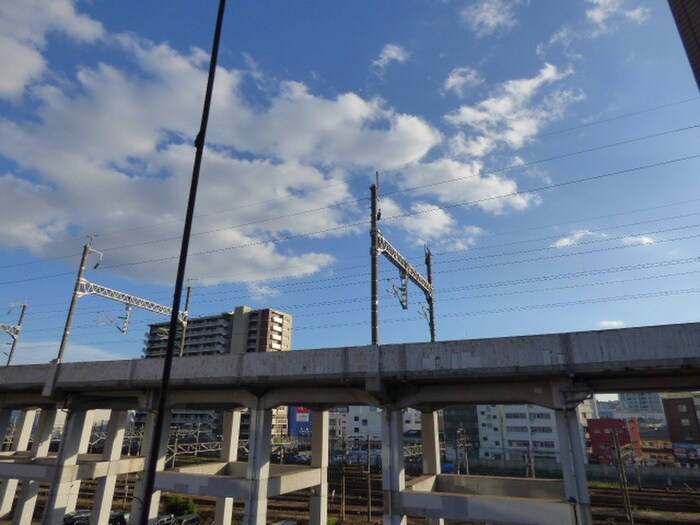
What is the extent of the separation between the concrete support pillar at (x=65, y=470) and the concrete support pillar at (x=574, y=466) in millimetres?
24475

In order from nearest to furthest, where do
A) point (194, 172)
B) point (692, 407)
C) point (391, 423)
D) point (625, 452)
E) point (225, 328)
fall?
point (194, 172) < point (391, 423) < point (625, 452) < point (692, 407) < point (225, 328)

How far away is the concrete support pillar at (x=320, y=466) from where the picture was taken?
77.7ft

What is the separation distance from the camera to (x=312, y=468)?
77.8 feet

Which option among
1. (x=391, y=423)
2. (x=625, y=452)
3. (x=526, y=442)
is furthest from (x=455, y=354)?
(x=526, y=442)

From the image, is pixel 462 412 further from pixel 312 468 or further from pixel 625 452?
pixel 312 468

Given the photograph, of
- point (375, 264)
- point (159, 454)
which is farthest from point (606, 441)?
point (159, 454)

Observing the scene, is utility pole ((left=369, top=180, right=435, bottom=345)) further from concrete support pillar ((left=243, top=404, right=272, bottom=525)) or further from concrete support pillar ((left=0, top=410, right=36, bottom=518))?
concrete support pillar ((left=0, top=410, right=36, bottom=518))

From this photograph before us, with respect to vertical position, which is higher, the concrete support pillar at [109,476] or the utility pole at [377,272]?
the utility pole at [377,272]

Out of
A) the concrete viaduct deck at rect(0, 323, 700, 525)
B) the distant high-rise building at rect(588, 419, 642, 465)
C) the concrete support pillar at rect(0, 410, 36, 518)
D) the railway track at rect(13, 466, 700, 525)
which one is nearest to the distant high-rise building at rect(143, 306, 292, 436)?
the railway track at rect(13, 466, 700, 525)

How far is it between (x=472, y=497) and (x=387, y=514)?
3.44 m

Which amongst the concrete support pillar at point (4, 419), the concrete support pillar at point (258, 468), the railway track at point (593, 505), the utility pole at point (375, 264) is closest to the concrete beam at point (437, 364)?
the utility pole at point (375, 264)

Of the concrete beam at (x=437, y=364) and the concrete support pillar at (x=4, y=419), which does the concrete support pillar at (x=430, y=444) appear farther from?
the concrete support pillar at (x=4, y=419)

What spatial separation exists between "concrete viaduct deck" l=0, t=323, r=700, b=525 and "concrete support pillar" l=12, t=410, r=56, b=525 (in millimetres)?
142

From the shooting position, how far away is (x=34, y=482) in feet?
93.6
